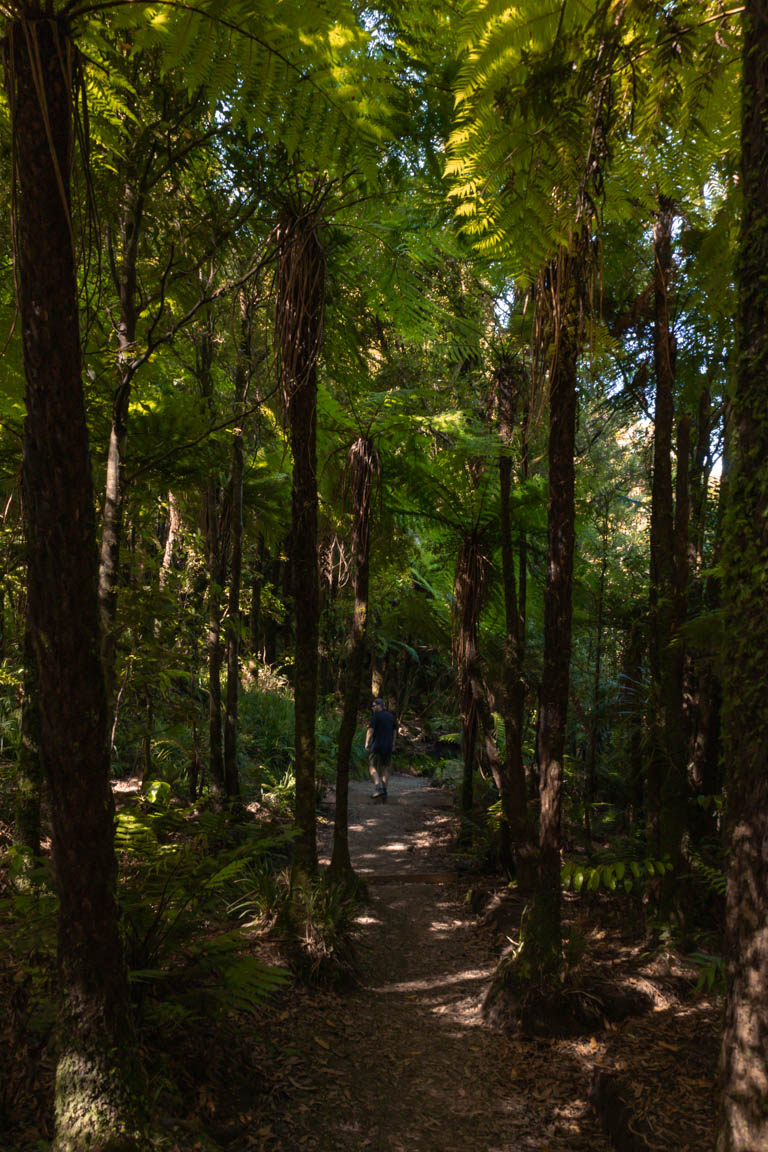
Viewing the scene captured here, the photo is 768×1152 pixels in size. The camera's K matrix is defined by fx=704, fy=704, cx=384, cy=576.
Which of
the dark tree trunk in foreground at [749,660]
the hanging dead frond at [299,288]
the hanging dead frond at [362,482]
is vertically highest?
the hanging dead frond at [299,288]

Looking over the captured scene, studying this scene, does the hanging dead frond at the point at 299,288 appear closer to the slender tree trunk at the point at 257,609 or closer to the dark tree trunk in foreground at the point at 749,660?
the dark tree trunk in foreground at the point at 749,660

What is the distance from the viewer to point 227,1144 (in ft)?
10.9

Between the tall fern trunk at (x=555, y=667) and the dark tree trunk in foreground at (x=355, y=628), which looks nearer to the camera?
the tall fern trunk at (x=555, y=667)

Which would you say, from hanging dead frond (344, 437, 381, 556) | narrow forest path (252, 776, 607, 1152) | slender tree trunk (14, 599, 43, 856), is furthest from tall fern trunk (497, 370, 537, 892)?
slender tree trunk (14, 599, 43, 856)

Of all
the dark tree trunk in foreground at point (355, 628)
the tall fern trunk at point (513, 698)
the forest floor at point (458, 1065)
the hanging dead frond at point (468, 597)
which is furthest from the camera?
the hanging dead frond at point (468, 597)

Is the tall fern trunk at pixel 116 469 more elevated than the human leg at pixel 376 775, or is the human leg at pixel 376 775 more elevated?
the tall fern trunk at pixel 116 469

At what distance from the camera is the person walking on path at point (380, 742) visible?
13102mm

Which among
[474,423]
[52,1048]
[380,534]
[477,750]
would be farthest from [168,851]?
[477,750]

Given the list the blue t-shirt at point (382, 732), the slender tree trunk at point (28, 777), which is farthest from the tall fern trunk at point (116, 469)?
the blue t-shirt at point (382, 732)

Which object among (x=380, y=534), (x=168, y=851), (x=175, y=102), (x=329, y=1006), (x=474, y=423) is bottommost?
(x=329, y=1006)

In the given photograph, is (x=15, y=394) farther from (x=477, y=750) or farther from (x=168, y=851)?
(x=477, y=750)

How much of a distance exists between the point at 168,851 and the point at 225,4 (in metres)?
4.25

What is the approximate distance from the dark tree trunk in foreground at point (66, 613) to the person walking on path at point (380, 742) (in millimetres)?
10429

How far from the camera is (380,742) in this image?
13.2 meters
